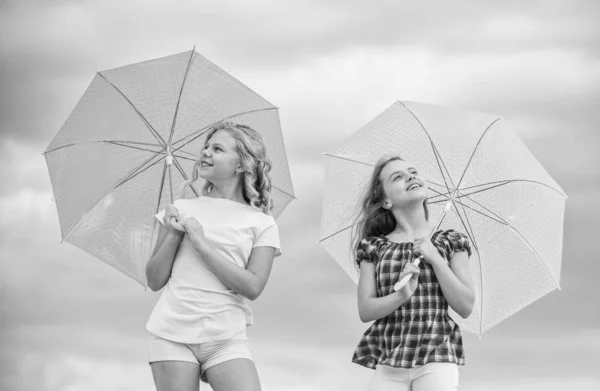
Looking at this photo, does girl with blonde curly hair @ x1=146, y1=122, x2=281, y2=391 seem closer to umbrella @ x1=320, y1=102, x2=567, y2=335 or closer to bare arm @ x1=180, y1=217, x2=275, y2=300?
bare arm @ x1=180, y1=217, x2=275, y2=300

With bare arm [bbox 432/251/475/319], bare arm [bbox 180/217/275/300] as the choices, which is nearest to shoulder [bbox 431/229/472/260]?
bare arm [bbox 432/251/475/319]

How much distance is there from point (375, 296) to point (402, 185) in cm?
84

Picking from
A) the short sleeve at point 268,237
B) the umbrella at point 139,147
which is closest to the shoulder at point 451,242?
the short sleeve at point 268,237

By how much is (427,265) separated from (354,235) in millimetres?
1068

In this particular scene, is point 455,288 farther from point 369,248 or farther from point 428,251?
point 369,248

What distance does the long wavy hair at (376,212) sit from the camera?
6.23 m

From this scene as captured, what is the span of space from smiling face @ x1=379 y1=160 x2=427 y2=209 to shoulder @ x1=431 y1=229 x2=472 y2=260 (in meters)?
0.28

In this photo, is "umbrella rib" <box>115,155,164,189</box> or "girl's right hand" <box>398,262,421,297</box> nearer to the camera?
"girl's right hand" <box>398,262,421,297</box>

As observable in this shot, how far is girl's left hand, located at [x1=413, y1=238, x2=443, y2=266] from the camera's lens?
18.3 feet

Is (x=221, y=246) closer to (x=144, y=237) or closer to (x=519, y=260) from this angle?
(x=144, y=237)

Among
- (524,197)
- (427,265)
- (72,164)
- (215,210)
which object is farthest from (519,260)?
(72,164)

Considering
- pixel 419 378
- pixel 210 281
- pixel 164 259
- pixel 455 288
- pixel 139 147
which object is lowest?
pixel 419 378

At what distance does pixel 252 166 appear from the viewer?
224 inches

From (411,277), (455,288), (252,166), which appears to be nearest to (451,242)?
(455,288)
